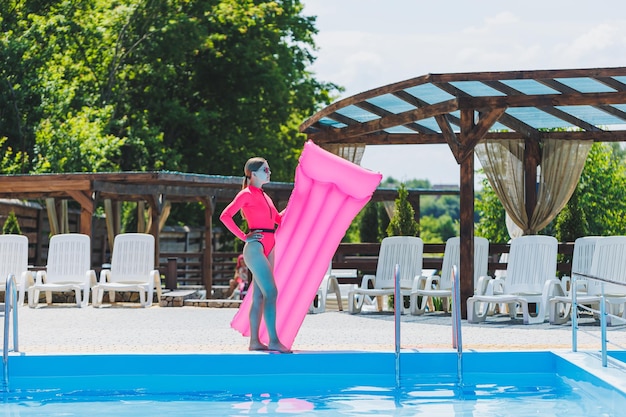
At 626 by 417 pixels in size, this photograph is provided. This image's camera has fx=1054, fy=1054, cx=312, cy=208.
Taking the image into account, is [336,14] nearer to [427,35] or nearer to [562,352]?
[427,35]

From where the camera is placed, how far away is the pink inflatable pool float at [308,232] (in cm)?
831

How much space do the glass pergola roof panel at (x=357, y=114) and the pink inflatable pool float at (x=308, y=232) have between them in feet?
16.8

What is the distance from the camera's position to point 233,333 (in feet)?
34.3

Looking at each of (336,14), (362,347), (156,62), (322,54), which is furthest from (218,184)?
(336,14)

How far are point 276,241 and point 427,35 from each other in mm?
49947

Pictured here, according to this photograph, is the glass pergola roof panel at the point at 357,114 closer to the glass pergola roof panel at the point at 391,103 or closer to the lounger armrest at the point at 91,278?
the glass pergola roof panel at the point at 391,103

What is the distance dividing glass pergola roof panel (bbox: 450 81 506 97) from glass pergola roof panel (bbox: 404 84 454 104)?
271 millimetres

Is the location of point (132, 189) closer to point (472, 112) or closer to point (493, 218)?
point (472, 112)

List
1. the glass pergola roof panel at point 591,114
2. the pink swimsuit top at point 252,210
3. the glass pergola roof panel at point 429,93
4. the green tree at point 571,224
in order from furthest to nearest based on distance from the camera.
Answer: the green tree at point 571,224 < the glass pergola roof panel at point 591,114 < the glass pergola roof panel at point 429,93 < the pink swimsuit top at point 252,210

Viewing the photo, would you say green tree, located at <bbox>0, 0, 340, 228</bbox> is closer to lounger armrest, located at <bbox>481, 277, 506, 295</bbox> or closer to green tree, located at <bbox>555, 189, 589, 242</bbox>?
green tree, located at <bbox>555, 189, 589, 242</bbox>

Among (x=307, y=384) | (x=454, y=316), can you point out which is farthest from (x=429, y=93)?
(x=307, y=384)

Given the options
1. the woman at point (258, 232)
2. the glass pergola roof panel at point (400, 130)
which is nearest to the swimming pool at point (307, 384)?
the woman at point (258, 232)

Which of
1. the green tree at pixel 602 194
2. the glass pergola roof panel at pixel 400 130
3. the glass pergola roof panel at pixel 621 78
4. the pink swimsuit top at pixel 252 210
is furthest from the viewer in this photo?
the green tree at pixel 602 194

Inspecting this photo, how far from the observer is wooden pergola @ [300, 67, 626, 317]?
38.3ft
